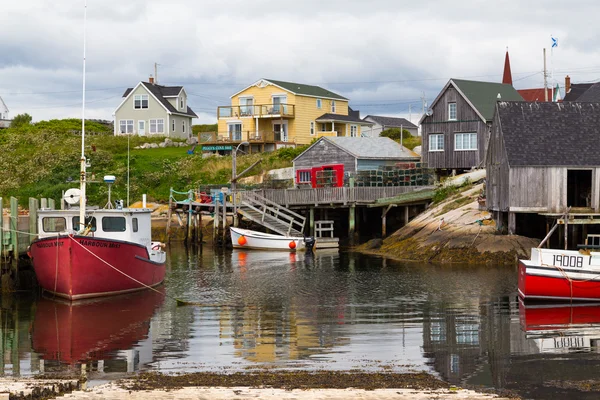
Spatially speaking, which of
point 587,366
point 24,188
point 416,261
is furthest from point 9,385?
point 24,188

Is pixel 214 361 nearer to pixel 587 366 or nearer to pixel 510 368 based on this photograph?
pixel 510 368

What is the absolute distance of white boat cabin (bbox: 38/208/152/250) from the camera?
30.8 m

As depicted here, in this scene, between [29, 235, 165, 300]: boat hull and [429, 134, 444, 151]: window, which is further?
[429, 134, 444, 151]: window

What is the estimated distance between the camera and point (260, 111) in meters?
75.4

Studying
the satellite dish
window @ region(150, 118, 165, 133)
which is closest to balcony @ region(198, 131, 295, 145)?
window @ region(150, 118, 165, 133)

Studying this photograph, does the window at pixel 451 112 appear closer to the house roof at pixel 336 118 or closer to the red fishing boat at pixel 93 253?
the house roof at pixel 336 118

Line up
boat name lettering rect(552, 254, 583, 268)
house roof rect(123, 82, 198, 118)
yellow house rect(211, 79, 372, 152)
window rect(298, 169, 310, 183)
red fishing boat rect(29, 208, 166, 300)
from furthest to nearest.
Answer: house roof rect(123, 82, 198, 118), yellow house rect(211, 79, 372, 152), window rect(298, 169, 310, 183), red fishing boat rect(29, 208, 166, 300), boat name lettering rect(552, 254, 583, 268)

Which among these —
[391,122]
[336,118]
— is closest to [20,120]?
[336,118]

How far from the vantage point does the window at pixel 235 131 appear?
74.5m

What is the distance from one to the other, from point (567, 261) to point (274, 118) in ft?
168

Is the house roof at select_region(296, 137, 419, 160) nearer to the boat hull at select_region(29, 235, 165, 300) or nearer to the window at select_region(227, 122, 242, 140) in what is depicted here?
A: the window at select_region(227, 122, 242, 140)

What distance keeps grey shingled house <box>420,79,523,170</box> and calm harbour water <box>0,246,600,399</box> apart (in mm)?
20564

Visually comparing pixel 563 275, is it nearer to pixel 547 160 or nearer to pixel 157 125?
pixel 547 160

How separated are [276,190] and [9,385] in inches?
1451
